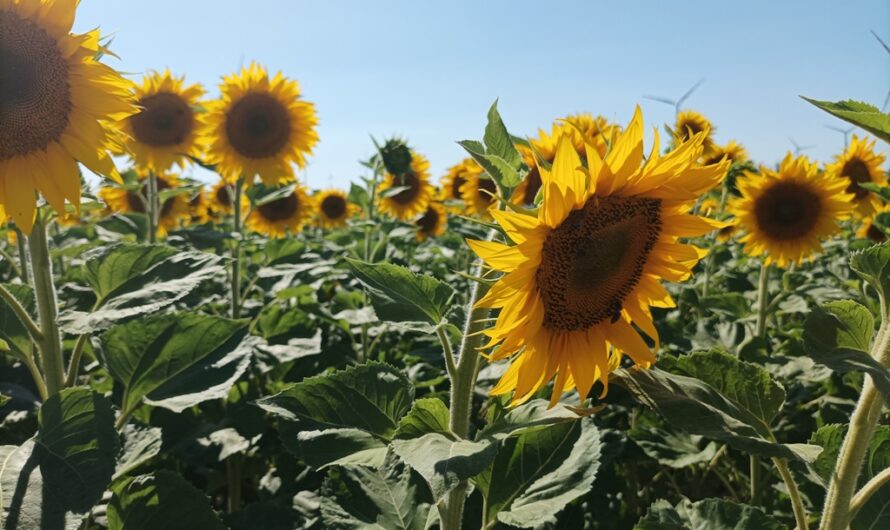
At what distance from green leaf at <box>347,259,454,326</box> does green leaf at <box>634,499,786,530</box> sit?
0.76 m

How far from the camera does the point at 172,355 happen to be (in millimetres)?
2191

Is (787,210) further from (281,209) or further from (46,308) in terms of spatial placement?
(281,209)

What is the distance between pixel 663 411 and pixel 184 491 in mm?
1353

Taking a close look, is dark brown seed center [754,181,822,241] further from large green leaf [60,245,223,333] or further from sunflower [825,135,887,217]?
large green leaf [60,245,223,333]

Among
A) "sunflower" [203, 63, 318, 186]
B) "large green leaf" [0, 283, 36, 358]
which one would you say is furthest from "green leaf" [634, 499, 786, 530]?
"sunflower" [203, 63, 318, 186]

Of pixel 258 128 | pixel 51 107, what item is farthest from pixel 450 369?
pixel 258 128

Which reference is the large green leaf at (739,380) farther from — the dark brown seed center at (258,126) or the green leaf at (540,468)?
the dark brown seed center at (258,126)

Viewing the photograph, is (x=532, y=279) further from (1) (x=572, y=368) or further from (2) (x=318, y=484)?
(2) (x=318, y=484)

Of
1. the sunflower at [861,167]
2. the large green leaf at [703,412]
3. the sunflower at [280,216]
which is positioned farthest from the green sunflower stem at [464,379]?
the sunflower at [280,216]

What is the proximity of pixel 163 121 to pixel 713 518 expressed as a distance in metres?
4.44

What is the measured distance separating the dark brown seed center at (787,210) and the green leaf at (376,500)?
368cm

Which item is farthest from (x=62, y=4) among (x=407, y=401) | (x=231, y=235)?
(x=231, y=235)

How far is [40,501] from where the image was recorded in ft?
5.18

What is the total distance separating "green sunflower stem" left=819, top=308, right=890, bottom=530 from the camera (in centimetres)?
158
